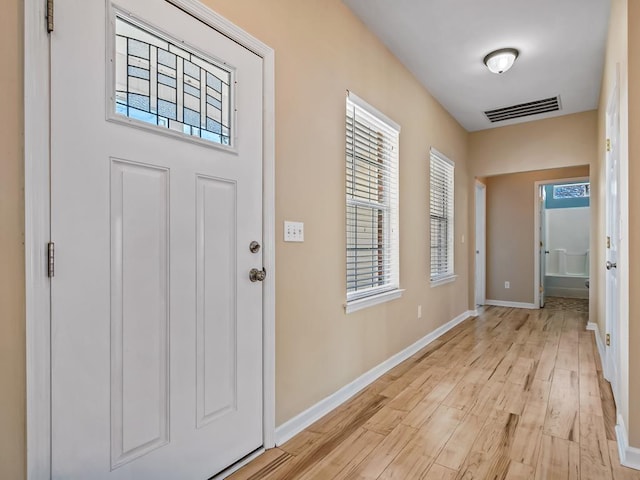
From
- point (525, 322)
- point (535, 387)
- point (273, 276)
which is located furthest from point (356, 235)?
point (525, 322)

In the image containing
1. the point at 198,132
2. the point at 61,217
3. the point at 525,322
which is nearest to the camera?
the point at 61,217

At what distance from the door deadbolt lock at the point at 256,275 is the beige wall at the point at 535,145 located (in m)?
4.32

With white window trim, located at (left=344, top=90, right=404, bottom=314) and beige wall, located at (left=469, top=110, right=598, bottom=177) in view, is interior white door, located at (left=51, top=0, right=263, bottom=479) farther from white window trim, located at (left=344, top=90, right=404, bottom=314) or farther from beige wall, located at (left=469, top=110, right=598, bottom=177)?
beige wall, located at (left=469, top=110, right=598, bottom=177)

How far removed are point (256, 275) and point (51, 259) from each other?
32.8 inches

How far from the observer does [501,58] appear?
3.03 metres

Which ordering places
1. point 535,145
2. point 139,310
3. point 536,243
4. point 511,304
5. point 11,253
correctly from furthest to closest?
1. point 511,304
2. point 536,243
3. point 535,145
4. point 139,310
5. point 11,253

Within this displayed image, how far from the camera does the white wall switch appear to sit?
196 cm

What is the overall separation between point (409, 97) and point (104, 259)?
3.05 metres

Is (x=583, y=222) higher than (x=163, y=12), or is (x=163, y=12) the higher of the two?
(x=163, y=12)

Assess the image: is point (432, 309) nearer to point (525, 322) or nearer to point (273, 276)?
point (525, 322)

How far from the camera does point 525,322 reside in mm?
4766

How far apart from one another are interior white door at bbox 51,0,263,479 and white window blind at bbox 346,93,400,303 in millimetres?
955

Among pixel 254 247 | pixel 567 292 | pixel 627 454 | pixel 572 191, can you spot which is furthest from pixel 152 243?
pixel 572 191

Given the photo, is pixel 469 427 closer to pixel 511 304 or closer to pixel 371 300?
pixel 371 300
